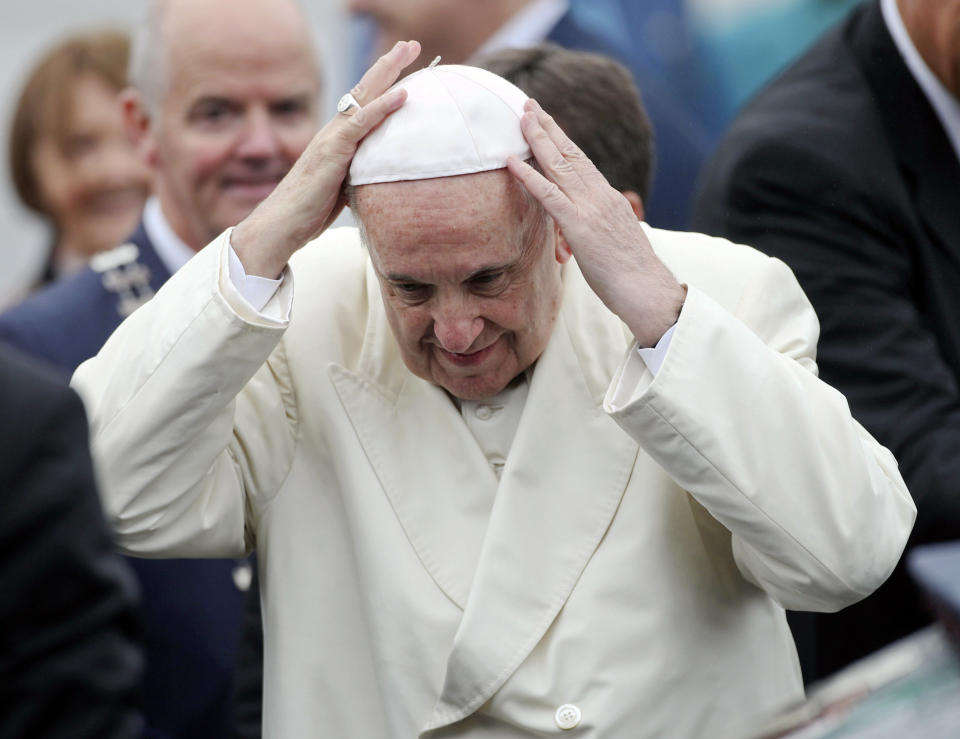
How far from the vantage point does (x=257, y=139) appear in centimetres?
422

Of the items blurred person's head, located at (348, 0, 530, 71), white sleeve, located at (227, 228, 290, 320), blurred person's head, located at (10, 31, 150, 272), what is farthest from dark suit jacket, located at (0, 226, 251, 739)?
blurred person's head, located at (348, 0, 530, 71)

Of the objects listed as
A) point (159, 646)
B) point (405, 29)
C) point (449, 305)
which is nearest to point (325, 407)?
point (449, 305)

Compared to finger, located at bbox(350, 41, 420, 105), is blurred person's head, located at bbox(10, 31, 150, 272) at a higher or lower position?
lower

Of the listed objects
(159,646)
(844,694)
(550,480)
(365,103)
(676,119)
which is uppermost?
(365,103)

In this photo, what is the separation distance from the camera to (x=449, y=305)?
2.63m

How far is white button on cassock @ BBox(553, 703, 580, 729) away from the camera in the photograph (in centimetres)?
259

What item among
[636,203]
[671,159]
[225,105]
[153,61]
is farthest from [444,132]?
[671,159]

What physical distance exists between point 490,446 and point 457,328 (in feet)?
0.93

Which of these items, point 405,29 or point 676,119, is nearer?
point 676,119

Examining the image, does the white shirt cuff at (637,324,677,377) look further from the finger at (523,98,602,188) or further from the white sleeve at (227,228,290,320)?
the white sleeve at (227,228,290,320)

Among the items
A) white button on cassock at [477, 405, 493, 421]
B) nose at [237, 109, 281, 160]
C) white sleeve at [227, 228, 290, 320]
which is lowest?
white button on cassock at [477, 405, 493, 421]

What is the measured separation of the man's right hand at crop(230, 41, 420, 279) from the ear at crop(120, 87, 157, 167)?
1.79 m

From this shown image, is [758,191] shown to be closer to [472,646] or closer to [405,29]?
[472,646]

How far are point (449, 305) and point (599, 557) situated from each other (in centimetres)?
47
